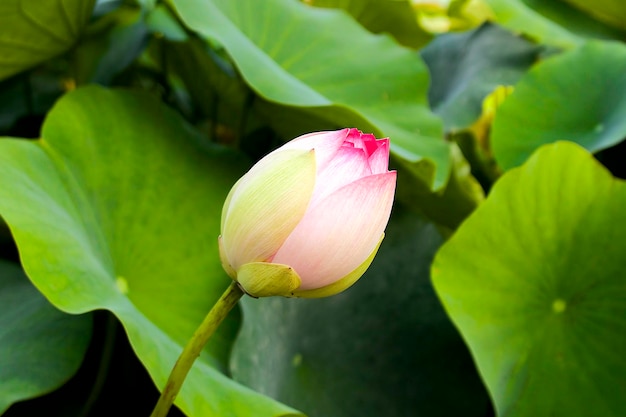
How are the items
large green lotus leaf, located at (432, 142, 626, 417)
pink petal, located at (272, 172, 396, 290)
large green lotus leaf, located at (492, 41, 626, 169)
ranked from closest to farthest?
pink petal, located at (272, 172, 396, 290) → large green lotus leaf, located at (432, 142, 626, 417) → large green lotus leaf, located at (492, 41, 626, 169)

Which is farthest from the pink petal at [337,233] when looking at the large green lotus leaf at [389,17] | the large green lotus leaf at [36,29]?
the large green lotus leaf at [389,17]

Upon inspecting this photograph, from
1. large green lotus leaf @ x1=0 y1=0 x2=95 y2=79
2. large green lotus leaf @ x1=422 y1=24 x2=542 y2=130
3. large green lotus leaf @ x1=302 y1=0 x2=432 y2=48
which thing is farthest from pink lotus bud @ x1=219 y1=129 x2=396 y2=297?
large green lotus leaf @ x1=302 y1=0 x2=432 y2=48

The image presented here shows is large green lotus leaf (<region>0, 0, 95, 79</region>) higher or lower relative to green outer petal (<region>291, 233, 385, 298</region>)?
lower

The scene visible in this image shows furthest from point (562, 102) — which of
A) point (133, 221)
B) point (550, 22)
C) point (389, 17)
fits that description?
point (133, 221)

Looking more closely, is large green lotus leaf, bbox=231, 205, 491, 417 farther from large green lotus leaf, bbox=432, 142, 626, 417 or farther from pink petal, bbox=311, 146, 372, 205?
pink petal, bbox=311, 146, 372, 205

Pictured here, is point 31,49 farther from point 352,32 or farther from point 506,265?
point 506,265

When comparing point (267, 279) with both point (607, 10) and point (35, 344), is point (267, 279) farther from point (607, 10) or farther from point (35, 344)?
point (607, 10)
